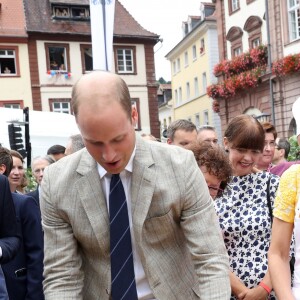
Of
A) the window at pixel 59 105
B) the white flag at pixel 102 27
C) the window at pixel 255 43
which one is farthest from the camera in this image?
the window at pixel 59 105

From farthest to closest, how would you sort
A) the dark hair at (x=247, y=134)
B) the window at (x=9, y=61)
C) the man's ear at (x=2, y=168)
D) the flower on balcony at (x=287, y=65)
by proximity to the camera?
the window at (x=9, y=61), the flower on balcony at (x=287, y=65), the man's ear at (x=2, y=168), the dark hair at (x=247, y=134)

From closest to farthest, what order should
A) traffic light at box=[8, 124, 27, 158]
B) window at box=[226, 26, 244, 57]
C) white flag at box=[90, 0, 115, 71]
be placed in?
1. white flag at box=[90, 0, 115, 71]
2. traffic light at box=[8, 124, 27, 158]
3. window at box=[226, 26, 244, 57]

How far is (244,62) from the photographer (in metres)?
21.7

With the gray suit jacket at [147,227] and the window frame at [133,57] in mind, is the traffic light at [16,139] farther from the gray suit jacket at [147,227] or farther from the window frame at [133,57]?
the window frame at [133,57]

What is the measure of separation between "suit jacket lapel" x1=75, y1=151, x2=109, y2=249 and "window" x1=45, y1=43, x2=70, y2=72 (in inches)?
988

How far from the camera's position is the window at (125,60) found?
27.2 meters

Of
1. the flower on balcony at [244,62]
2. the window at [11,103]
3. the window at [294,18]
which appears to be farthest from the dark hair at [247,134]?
the window at [11,103]

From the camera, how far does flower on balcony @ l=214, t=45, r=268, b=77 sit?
21.0 m

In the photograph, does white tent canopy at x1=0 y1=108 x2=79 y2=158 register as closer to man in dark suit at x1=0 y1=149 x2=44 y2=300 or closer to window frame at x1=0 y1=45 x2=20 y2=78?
man in dark suit at x1=0 y1=149 x2=44 y2=300

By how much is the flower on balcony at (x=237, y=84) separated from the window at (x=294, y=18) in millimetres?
1833

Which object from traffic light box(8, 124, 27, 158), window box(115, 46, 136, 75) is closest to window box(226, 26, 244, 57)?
window box(115, 46, 136, 75)

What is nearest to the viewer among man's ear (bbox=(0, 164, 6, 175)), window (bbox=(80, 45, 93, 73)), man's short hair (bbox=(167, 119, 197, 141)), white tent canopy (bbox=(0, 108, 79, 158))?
man's ear (bbox=(0, 164, 6, 175))

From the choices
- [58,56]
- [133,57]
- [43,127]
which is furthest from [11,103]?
[43,127]

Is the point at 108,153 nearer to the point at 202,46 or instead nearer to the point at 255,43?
the point at 255,43
